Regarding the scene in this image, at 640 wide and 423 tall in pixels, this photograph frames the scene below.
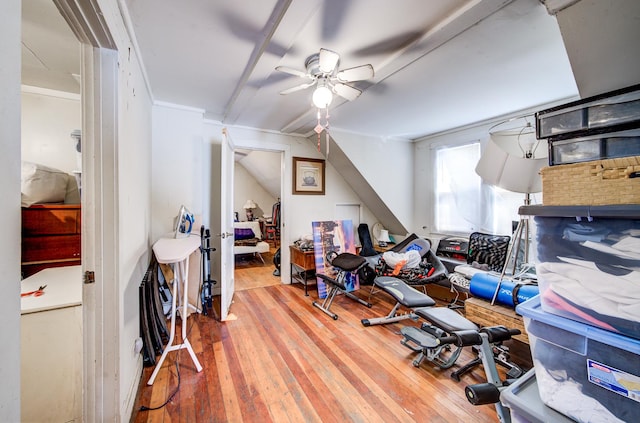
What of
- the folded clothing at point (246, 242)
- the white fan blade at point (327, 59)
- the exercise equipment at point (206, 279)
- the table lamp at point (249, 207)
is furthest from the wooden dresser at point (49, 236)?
the table lamp at point (249, 207)

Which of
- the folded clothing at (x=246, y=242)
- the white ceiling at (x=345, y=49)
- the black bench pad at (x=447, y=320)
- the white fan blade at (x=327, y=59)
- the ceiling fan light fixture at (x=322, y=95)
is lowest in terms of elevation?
the black bench pad at (x=447, y=320)

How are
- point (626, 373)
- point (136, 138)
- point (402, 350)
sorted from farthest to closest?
point (402, 350) < point (136, 138) < point (626, 373)

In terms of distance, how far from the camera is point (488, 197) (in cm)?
331

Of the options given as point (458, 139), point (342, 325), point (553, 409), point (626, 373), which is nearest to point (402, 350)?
point (342, 325)

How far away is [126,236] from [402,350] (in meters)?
2.31

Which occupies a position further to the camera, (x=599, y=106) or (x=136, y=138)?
(x=136, y=138)

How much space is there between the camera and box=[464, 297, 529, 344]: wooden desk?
5.29ft

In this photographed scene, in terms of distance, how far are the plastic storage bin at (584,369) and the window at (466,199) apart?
109 inches

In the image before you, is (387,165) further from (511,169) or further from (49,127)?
(49,127)

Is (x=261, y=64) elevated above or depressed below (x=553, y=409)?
above

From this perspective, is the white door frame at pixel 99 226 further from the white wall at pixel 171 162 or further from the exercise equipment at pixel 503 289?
the exercise equipment at pixel 503 289

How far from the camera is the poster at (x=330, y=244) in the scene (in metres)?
3.47

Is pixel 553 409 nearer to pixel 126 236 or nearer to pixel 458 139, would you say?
pixel 126 236

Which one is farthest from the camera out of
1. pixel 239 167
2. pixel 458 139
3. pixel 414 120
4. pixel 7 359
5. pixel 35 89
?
pixel 239 167
